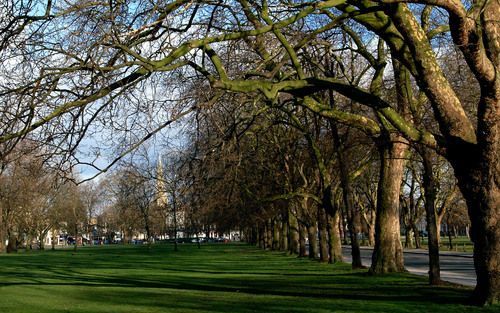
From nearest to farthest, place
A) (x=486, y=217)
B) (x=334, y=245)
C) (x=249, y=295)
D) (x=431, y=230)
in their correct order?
(x=486, y=217)
(x=249, y=295)
(x=431, y=230)
(x=334, y=245)

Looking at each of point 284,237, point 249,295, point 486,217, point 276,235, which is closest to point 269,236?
point 276,235

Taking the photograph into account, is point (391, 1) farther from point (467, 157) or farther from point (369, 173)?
point (369, 173)

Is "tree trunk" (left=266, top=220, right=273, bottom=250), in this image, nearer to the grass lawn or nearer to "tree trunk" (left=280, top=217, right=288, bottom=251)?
"tree trunk" (left=280, top=217, right=288, bottom=251)

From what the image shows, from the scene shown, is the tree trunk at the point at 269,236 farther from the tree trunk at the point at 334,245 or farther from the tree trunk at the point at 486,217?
the tree trunk at the point at 486,217

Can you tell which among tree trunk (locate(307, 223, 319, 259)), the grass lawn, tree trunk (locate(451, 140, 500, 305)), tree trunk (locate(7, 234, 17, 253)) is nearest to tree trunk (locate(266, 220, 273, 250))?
tree trunk (locate(307, 223, 319, 259))

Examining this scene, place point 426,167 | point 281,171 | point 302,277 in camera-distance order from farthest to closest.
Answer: point 281,171 < point 302,277 < point 426,167

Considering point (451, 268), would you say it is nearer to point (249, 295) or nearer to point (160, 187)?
point (249, 295)

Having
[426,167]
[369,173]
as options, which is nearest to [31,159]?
[426,167]

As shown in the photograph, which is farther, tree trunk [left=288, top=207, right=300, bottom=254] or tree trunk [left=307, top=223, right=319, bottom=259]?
tree trunk [left=288, top=207, right=300, bottom=254]

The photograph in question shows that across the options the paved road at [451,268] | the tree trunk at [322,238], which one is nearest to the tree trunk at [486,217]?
the paved road at [451,268]

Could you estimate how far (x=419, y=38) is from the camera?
1223 centimetres

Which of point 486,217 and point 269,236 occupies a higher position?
point 486,217

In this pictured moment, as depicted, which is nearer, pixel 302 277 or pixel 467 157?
pixel 467 157

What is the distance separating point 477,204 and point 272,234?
50.9m
